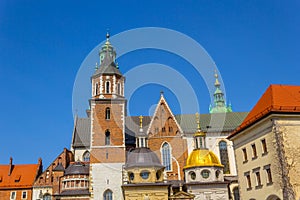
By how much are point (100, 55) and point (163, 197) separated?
26506 mm

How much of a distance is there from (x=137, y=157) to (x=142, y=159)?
2.31ft

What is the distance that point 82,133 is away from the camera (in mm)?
56156

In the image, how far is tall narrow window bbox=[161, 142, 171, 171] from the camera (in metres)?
48.9

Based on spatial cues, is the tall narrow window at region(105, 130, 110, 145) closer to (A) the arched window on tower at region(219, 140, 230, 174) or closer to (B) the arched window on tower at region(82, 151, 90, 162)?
(B) the arched window on tower at region(82, 151, 90, 162)

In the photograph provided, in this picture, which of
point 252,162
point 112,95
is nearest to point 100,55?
point 112,95

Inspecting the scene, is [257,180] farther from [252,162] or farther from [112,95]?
[112,95]

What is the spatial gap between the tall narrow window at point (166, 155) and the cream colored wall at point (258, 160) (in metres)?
13.6

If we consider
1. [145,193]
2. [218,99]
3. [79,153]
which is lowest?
[145,193]

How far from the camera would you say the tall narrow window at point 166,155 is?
4888cm

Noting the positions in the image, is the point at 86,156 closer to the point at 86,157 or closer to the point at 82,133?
the point at 86,157

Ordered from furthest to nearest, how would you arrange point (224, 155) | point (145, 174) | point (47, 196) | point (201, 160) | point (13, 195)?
point (13, 195), point (224, 155), point (47, 196), point (201, 160), point (145, 174)

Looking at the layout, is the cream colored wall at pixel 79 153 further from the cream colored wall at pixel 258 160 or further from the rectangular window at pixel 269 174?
the rectangular window at pixel 269 174

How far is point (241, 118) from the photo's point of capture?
55.8 m

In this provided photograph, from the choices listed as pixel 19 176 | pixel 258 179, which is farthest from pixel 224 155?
pixel 19 176
